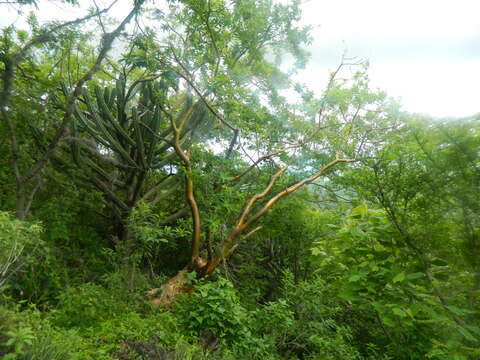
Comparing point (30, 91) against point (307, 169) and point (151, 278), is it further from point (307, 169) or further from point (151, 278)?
point (307, 169)

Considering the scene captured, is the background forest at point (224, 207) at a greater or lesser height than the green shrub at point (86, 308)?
greater

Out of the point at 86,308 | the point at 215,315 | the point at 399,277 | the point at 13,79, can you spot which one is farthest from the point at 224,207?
the point at 13,79

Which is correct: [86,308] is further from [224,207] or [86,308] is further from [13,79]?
[13,79]

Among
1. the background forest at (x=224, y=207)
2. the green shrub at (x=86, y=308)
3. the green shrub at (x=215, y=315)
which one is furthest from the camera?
the green shrub at (x=215, y=315)

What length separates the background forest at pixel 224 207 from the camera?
7.48 feet

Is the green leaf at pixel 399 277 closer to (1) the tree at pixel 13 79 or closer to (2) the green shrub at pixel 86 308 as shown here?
(2) the green shrub at pixel 86 308

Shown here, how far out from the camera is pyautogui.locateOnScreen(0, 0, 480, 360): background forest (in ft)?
7.48

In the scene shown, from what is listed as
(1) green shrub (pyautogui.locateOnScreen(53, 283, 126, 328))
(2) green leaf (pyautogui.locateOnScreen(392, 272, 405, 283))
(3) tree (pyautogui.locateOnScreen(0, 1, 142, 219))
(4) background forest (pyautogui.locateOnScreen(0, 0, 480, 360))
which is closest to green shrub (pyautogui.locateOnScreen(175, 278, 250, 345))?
(4) background forest (pyautogui.locateOnScreen(0, 0, 480, 360))

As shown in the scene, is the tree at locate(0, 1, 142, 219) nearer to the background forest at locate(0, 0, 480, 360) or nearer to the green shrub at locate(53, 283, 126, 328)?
the background forest at locate(0, 0, 480, 360)

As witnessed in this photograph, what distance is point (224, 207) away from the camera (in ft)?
15.2

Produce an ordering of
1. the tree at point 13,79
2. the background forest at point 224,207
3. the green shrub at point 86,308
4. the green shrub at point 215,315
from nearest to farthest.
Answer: the background forest at point 224,207 < the green shrub at point 86,308 < the green shrub at point 215,315 < the tree at point 13,79

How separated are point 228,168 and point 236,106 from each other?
0.99 metres

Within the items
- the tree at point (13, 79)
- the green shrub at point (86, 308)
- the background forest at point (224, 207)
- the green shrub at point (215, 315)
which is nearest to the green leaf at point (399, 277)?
the background forest at point (224, 207)

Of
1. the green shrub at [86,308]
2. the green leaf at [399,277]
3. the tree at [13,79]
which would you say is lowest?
the green shrub at [86,308]
